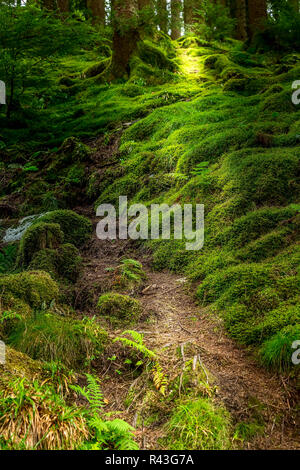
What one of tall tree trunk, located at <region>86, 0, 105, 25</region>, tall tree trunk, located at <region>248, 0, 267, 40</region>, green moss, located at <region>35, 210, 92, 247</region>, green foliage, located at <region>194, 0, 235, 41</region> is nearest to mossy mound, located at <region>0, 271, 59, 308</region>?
green moss, located at <region>35, 210, 92, 247</region>

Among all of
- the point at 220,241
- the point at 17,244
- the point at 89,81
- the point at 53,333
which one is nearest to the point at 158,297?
the point at 220,241

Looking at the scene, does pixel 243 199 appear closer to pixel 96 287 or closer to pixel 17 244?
pixel 96 287

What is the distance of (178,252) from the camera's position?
5.35m

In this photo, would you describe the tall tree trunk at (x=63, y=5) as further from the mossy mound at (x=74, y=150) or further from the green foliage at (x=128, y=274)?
the green foliage at (x=128, y=274)

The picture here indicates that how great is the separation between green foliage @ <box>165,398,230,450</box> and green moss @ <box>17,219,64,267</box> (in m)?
3.67

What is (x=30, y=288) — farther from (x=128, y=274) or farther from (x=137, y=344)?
A: (x=137, y=344)

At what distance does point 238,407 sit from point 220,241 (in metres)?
2.66

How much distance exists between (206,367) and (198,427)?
0.70m

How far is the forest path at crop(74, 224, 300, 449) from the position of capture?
2555 millimetres

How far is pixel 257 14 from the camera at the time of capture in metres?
12.9

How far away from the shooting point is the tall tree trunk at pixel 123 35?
35.9ft

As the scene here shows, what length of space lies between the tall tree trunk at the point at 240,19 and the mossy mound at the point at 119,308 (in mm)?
16970

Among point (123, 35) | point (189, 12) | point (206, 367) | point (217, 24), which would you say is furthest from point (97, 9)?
point (206, 367)

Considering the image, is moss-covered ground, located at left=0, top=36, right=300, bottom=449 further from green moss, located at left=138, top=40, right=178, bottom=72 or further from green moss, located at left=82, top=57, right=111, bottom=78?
green moss, located at left=82, top=57, right=111, bottom=78
